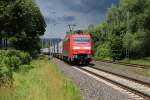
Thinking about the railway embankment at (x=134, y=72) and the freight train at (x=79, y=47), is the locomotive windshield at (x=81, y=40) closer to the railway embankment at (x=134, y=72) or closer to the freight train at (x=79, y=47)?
the freight train at (x=79, y=47)

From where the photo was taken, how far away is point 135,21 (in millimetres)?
75562

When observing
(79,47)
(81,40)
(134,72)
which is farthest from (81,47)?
(134,72)

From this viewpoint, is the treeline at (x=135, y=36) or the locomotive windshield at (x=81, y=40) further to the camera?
the treeline at (x=135, y=36)

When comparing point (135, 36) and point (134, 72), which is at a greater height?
point (135, 36)

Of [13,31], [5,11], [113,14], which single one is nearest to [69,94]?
[5,11]

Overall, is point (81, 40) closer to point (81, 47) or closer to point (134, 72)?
point (81, 47)

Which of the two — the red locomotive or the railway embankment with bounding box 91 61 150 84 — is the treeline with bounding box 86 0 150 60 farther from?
the railway embankment with bounding box 91 61 150 84

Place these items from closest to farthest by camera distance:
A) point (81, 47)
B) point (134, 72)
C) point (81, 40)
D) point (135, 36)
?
point (134, 72)
point (81, 47)
point (81, 40)
point (135, 36)

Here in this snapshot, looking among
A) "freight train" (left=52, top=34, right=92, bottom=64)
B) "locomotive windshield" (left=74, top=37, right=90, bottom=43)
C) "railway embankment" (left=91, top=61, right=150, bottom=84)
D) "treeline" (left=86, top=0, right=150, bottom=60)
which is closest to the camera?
"railway embankment" (left=91, top=61, right=150, bottom=84)

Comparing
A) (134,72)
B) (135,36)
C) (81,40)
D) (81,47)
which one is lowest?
(134,72)

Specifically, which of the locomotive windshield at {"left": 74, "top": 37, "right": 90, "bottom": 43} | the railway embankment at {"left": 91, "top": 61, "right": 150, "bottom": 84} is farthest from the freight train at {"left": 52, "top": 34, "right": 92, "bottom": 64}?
the railway embankment at {"left": 91, "top": 61, "right": 150, "bottom": 84}

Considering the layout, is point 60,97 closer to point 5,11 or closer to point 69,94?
point 69,94

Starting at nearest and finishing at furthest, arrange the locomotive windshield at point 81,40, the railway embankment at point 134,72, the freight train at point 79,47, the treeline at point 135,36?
the railway embankment at point 134,72 → the freight train at point 79,47 → the locomotive windshield at point 81,40 → the treeline at point 135,36

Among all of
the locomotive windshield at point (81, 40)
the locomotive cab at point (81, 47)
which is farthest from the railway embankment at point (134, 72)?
the locomotive windshield at point (81, 40)
